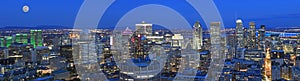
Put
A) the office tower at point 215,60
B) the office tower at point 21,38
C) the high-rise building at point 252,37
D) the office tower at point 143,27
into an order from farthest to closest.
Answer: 1. the high-rise building at point 252,37
2. the office tower at point 21,38
3. the office tower at point 143,27
4. the office tower at point 215,60

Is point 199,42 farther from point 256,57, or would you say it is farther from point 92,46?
point 256,57

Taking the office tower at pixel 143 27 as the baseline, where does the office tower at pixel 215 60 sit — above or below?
below

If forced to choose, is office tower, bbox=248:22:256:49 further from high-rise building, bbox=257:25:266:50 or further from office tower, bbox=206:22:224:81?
A: office tower, bbox=206:22:224:81

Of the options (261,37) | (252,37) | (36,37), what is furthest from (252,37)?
(36,37)

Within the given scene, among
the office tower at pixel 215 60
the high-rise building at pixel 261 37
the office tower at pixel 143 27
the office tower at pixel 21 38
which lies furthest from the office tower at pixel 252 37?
the office tower at pixel 143 27

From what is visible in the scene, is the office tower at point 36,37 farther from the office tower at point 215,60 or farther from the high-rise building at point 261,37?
the high-rise building at point 261,37

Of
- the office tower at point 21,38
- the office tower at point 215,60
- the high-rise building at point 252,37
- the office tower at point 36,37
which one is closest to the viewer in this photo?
the office tower at point 215,60

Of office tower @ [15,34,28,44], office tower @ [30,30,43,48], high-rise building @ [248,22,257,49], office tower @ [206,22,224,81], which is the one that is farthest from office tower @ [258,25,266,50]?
office tower @ [206,22,224,81]

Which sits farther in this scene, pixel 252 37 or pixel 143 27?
pixel 252 37

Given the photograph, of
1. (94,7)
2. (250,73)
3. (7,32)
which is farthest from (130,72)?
(250,73)

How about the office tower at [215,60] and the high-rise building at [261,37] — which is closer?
the office tower at [215,60]

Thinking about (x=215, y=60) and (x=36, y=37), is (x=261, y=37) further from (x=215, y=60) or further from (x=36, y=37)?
(x=215, y=60)
